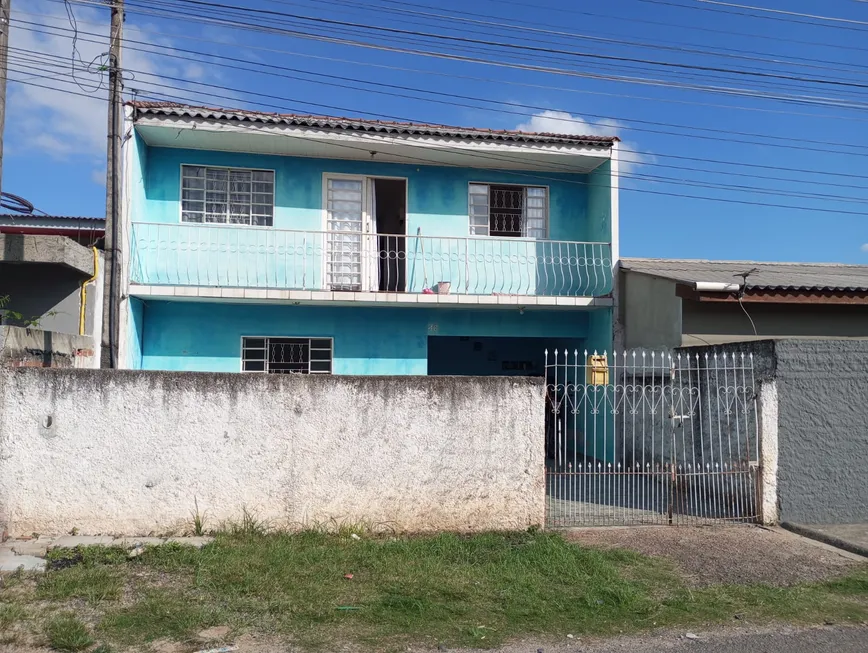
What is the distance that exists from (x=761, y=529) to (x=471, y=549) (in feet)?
11.0

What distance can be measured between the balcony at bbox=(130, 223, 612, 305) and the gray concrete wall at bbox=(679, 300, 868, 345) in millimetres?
2291

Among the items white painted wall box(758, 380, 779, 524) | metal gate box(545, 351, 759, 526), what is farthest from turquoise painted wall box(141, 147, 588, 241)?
white painted wall box(758, 380, 779, 524)

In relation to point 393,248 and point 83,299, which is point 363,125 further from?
point 83,299

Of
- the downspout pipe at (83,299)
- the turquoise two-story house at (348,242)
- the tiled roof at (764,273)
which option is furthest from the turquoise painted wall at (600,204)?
the downspout pipe at (83,299)

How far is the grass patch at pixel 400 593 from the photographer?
476 centimetres

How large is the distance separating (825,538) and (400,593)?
15.0ft

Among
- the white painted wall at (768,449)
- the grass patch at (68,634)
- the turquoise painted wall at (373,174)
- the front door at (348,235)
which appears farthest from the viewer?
the front door at (348,235)

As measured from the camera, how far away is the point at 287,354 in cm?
1229

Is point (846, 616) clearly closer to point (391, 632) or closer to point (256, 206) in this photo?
point (391, 632)

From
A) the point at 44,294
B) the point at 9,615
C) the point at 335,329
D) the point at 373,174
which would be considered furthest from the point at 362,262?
the point at 9,615

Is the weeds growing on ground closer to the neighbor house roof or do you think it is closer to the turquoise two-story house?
the turquoise two-story house

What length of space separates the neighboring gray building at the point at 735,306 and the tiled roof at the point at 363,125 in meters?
2.57

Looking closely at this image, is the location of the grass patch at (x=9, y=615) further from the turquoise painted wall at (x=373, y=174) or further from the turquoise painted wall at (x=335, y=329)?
the turquoise painted wall at (x=373, y=174)

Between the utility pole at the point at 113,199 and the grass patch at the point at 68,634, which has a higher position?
the utility pole at the point at 113,199
